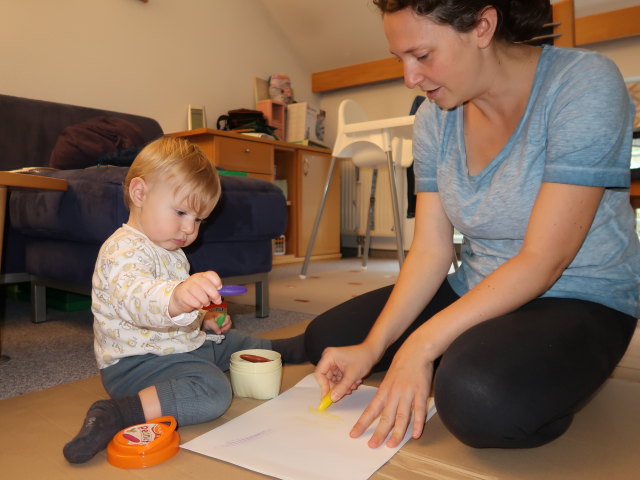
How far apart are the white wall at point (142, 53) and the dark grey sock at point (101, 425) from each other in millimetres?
2089

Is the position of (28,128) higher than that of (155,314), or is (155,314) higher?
(28,128)

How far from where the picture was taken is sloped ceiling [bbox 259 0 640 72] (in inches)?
143

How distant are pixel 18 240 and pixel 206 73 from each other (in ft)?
6.29

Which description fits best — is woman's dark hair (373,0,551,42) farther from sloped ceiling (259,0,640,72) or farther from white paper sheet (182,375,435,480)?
sloped ceiling (259,0,640,72)

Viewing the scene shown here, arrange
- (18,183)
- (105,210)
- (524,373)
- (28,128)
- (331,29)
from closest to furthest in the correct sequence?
(524,373), (18,183), (105,210), (28,128), (331,29)

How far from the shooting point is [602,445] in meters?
0.76

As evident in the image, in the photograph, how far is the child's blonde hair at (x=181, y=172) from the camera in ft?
3.17

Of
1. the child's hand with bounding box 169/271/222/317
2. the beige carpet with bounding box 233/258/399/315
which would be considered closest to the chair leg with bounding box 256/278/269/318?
the beige carpet with bounding box 233/258/399/315

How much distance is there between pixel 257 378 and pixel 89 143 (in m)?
1.13

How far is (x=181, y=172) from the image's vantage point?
3.18 ft

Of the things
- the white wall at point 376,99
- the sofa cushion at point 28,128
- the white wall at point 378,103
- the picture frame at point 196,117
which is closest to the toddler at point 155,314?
the sofa cushion at point 28,128

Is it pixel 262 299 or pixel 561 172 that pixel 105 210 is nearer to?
pixel 262 299

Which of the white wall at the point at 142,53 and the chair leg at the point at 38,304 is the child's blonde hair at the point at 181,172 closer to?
the chair leg at the point at 38,304

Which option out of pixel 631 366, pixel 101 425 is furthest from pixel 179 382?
pixel 631 366
